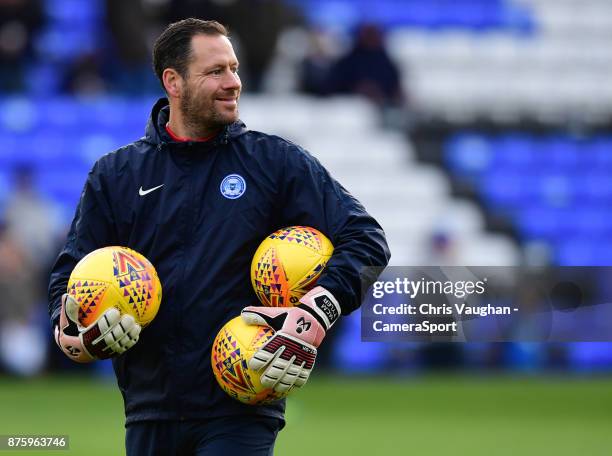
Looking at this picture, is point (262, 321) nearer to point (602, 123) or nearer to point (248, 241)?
point (248, 241)

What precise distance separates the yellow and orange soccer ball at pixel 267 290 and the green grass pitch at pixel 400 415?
466 cm

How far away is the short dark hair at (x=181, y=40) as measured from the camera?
15.8 ft

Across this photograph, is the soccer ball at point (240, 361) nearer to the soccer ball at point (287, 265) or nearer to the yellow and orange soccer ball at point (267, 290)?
the yellow and orange soccer ball at point (267, 290)

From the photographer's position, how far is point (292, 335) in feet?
14.5

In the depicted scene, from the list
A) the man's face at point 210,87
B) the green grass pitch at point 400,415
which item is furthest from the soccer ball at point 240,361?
the green grass pitch at point 400,415

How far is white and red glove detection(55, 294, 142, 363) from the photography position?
14.7 feet

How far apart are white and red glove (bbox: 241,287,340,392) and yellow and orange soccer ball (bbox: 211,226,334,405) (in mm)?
31

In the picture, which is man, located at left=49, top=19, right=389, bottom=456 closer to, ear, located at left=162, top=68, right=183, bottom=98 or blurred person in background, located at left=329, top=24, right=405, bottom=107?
ear, located at left=162, top=68, right=183, bottom=98

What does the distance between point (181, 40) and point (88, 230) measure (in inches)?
30.1

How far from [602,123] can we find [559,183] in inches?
47.3

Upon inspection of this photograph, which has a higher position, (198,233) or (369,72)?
(369,72)

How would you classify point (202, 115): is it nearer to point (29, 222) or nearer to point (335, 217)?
point (335, 217)

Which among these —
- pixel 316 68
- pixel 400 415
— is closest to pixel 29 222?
pixel 316 68

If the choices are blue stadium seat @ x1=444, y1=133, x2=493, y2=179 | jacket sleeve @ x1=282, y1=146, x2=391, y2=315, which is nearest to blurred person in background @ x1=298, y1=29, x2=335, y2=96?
blue stadium seat @ x1=444, y1=133, x2=493, y2=179
